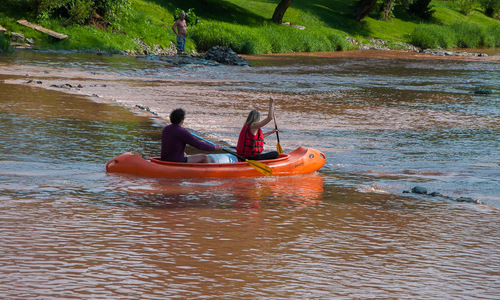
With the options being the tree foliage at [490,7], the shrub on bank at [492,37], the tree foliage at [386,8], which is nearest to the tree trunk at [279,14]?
the tree foliage at [386,8]

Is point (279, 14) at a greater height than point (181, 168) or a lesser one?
greater

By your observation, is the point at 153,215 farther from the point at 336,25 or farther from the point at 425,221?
the point at 336,25

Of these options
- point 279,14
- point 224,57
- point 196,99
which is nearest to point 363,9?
point 279,14

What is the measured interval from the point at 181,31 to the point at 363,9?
25.3 metres

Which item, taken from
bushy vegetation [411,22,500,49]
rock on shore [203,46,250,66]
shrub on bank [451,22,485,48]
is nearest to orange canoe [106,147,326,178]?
rock on shore [203,46,250,66]

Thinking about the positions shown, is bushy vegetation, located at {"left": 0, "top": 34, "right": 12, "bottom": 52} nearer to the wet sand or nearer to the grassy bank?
the grassy bank

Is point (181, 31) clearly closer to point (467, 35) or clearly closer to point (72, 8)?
point (72, 8)

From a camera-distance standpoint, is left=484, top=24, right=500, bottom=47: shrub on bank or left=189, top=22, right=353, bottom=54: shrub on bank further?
left=484, top=24, right=500, bottom=47: shrub on bank

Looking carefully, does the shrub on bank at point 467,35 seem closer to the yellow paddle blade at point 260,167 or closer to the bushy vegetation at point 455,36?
the bushy vegetation at point 455,36

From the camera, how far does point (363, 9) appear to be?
2020 inches

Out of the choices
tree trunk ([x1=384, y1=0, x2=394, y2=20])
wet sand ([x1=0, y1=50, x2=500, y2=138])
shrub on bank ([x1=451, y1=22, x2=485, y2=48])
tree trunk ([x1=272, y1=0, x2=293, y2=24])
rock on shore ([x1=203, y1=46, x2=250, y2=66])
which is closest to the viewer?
wet sand ([x1=0, y1=50, x2=500, y2=138])

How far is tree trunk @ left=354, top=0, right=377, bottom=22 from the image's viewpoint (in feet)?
166

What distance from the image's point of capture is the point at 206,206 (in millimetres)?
7543

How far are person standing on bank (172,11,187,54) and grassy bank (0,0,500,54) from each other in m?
2.12
